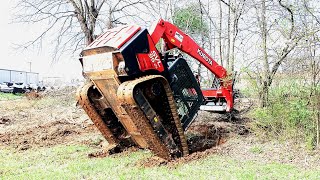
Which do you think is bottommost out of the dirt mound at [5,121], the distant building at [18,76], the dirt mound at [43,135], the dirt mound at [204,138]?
the distant building at [18,76]

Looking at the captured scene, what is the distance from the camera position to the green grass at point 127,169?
491 centimetres

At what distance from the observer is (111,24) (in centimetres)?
1739

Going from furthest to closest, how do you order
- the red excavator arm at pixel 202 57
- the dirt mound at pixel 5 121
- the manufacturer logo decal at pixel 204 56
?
the dirt mound at pixel 5 121
the manufacturer logo decal at pixel 204 56
the red excavator arm at pixel 202 57

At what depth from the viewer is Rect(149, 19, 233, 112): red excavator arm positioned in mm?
6391

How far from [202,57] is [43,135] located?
174 inches

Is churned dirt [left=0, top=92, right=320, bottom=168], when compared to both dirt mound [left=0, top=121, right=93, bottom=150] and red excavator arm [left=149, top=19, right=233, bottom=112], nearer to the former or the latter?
dirt mound [left=0, top=121, right=93, bottom=150]

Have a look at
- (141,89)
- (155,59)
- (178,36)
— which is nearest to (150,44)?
(155,59)

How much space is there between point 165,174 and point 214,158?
40.3 inches

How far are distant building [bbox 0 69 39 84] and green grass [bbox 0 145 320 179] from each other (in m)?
35.5

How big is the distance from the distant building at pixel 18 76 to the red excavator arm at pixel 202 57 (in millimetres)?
35353

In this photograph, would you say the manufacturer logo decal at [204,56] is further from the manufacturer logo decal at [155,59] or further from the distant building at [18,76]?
the distant building at [18,76]

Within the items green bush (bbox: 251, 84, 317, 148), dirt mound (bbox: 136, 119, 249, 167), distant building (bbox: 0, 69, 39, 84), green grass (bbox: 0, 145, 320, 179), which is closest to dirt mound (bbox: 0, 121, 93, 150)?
green grass (bbox: 0, 145, 320, 179)

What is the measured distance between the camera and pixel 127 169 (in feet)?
18.1

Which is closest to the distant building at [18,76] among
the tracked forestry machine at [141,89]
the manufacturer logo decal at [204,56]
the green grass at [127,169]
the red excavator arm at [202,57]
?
the red excavator arm at [202,57]
